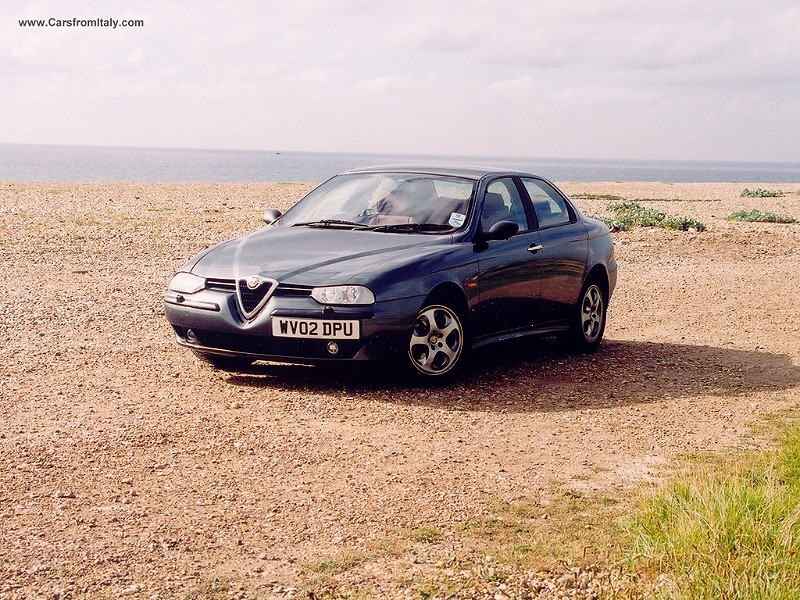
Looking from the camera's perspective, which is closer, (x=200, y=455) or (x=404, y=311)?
(x=200, y=455)

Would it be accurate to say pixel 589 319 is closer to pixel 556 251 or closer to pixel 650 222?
pixel 556 251

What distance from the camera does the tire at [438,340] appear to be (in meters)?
7.93

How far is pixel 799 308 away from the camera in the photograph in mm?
12773

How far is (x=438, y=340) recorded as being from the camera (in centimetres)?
805

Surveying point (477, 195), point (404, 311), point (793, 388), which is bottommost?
point (793, 388)

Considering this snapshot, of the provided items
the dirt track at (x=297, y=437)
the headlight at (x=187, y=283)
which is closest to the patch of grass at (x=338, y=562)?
the dirt track at (x=297, y=437)

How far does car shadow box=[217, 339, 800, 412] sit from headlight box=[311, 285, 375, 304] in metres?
0.57

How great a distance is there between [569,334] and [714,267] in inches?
301

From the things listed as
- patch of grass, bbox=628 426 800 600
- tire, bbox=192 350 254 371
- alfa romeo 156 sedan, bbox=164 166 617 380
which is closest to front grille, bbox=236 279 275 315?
alfa romeo 156 sedan, bbox=164 166 617 380

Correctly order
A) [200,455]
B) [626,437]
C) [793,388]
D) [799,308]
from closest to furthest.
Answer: [200,455]
[626,437]
[793,388]
[799,308]

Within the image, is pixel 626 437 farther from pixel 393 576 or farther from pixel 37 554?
pixel 37 554

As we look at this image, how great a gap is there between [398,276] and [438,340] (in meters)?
0.62

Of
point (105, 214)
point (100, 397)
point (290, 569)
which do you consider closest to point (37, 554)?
point (290, 569)

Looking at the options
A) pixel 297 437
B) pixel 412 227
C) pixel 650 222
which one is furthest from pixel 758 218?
pixel 297 437
